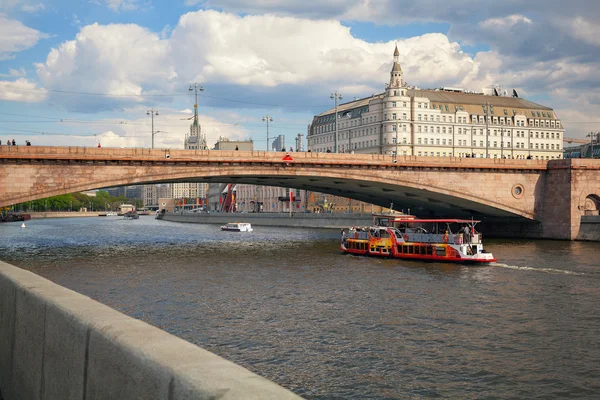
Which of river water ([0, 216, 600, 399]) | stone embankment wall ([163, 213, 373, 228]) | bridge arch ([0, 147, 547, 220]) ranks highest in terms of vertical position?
bridge arch ([0, 147, 547, 220])

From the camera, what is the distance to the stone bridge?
4809 centimetres

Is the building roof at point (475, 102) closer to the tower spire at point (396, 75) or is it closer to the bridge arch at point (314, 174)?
the tower spire at point (396, 75)

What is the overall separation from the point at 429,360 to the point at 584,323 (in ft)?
26.7

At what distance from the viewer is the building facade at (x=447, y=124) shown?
447 feet

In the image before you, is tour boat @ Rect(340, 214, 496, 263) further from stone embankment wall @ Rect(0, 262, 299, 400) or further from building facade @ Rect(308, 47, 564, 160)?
building facade @ Rect(308, 47, 564, 160)

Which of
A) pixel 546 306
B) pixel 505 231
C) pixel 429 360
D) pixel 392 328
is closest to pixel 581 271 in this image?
pixel 546 306

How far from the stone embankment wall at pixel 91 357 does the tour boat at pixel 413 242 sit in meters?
37.6

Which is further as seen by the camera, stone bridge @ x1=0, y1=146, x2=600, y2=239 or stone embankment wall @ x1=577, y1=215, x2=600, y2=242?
stone embankment wall @ x1=577, y1=215, x2=600, y2=242

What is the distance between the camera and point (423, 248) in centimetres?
4603

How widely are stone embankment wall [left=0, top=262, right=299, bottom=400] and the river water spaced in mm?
8249

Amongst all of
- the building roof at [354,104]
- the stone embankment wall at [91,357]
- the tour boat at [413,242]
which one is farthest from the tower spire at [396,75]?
the stone embankment wall at [91,357]

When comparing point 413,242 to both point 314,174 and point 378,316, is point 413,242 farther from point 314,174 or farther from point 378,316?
point 378,316

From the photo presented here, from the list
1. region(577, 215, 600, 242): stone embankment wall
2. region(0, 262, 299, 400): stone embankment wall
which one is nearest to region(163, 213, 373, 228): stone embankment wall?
region(577, 215, 600, 242): stone embankment wall

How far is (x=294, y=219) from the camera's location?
114938 millimetres
